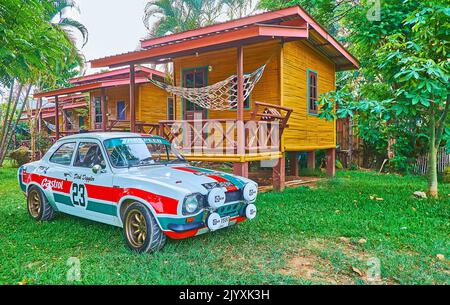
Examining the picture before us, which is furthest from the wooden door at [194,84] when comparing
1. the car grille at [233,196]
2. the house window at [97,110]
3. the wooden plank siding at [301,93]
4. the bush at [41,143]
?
the bush at [41,143]

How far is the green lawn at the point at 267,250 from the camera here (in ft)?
10.9

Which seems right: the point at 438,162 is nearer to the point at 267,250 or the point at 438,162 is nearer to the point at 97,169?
the point at 267,250

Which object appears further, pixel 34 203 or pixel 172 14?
pixel 172 14

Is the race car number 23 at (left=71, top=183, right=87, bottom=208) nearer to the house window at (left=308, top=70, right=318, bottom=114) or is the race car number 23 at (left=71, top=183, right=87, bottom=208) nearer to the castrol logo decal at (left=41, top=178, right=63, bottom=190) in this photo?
the castrol logo decal at (left=41, top=178, right=63, bottom=190)

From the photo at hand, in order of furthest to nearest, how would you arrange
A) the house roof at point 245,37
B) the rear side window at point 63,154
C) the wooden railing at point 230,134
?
the wooden railing at point 230,134, the house roof at point 245,37, the rear side window at point 63,154

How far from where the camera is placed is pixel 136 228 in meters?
4.07

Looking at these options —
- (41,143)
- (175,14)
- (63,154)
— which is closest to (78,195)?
(63,154)

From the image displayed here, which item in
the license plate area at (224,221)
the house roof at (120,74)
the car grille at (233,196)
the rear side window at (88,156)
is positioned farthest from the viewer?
the house roof at (120,74)

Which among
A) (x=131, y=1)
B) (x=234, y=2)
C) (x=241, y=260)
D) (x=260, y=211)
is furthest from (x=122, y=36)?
(x=241, y=260)

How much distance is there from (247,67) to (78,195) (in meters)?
6.13

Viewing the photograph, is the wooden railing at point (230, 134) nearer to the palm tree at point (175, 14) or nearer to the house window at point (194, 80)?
the house window at point (194, 80)

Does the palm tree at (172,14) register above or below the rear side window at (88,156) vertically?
above

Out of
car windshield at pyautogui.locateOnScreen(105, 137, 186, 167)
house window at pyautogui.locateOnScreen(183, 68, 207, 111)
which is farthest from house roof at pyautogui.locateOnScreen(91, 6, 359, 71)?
car windshield at pyautogui.locateOnScreen(105, 137, 186, 167)

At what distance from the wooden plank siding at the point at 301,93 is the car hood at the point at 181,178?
4537mm
